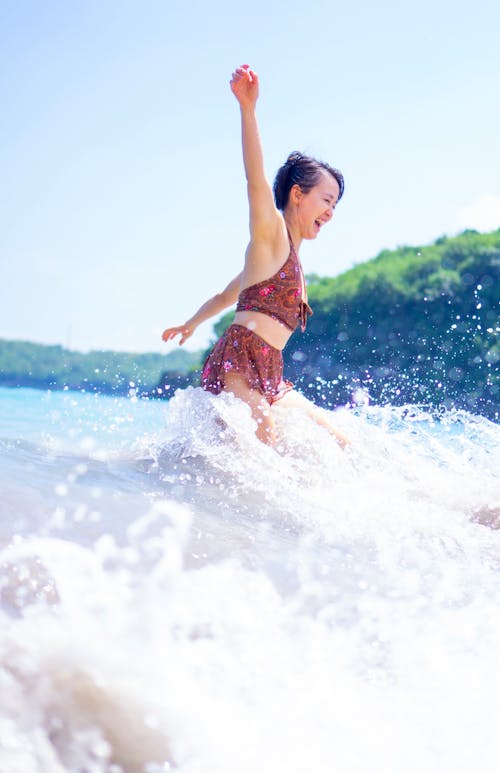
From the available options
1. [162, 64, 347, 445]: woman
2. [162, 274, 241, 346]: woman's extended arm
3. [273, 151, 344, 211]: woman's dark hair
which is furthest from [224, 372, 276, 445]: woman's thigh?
[273, 151, 344, 211]: woman's dark hair

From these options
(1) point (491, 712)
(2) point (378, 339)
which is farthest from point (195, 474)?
(2) point (378, 339)

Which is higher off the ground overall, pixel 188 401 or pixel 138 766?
pixel 188 401

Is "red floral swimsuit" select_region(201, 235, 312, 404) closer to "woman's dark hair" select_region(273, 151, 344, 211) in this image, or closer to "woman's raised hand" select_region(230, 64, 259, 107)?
"woman's dark hair" select_region(273, 151, 344, 211)

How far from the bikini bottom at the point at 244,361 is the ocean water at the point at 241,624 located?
587 mm

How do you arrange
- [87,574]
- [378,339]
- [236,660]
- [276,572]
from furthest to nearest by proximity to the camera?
[378,339] < [276,572] < [87,574] < [236,660]

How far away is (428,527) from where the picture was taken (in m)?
2.92

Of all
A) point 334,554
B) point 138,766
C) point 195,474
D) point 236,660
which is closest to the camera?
point 138,766

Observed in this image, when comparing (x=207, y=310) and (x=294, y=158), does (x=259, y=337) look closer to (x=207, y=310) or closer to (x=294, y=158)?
(x=207, y=310)

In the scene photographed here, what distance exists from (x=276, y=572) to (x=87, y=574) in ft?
1.78

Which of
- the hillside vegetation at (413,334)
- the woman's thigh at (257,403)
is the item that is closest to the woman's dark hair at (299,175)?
the woman's thigh at (257,403)

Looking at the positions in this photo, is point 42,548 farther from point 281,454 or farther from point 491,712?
point 281,454

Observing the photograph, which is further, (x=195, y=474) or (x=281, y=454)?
(x=281, y=454)

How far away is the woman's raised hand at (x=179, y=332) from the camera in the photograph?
14.7 ft

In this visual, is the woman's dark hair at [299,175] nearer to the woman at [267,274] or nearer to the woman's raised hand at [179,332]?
the woman at [267,274]
